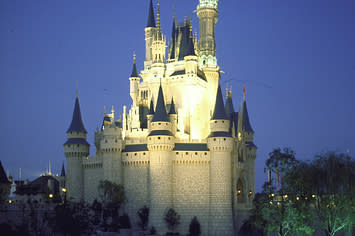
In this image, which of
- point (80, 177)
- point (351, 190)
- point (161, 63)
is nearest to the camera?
point (351, 190)

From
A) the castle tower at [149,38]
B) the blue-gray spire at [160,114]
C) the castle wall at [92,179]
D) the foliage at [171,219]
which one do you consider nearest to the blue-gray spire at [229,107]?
the castle tower at [149,38]

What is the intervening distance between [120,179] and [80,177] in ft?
20.3

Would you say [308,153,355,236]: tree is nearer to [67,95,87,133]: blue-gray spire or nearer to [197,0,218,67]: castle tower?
[197,0,218,67]: castle tower

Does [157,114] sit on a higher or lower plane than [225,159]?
higher

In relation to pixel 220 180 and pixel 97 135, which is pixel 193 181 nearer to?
pixel 220 180

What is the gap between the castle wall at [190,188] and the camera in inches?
2196

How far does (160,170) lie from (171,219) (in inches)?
209

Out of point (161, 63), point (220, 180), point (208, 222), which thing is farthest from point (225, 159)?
point (161, 63)

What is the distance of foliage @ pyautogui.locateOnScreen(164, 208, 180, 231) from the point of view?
54.2 m

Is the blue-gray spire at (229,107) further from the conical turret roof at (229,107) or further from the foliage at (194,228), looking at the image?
the foliage at (194,228)

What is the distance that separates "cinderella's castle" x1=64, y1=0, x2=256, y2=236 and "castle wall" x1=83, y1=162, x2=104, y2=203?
0.12m

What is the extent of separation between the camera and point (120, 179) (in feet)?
191

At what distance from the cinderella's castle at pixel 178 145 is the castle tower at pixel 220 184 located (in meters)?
0.11

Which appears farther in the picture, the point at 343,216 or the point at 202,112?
the point at 202,112
